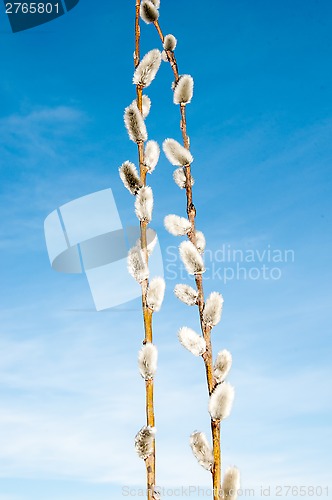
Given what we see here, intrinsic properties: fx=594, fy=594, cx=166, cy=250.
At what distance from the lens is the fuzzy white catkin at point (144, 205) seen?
1199mm

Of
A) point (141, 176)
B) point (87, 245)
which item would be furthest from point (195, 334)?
point (87, 245)

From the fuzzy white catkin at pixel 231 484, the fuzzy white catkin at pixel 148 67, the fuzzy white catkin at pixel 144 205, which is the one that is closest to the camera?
the fuzzy white catkin at pixel 231 484

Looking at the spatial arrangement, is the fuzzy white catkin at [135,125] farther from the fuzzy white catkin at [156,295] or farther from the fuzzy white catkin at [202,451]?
the fuzzy white catkin at [202,451]

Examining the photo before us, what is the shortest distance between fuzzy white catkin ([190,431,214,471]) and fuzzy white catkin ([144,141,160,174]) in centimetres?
55

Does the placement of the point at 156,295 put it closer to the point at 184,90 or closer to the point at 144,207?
the point at 144,207

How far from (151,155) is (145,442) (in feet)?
1.89

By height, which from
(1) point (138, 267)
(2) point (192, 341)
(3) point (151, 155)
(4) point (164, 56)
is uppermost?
(4) point (164, 56)

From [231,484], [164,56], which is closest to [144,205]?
[164,56]

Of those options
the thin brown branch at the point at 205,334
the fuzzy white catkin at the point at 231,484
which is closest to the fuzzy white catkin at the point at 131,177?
the thin brown branch at the point at 205,334

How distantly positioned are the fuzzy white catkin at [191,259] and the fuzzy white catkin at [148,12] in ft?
1.84

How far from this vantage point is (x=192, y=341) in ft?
3.69

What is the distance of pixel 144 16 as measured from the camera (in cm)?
137

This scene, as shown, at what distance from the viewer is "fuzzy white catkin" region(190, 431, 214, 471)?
109 centimetres

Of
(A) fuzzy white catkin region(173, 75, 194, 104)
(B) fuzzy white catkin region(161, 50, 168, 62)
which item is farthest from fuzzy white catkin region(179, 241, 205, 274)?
(B) fuzzy white catkin region(161, 50, 168, 62)
